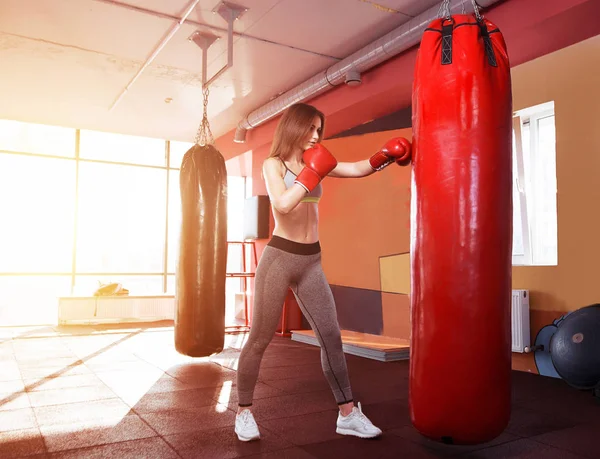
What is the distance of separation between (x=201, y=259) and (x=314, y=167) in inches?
60.1

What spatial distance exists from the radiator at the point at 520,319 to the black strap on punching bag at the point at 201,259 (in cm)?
217

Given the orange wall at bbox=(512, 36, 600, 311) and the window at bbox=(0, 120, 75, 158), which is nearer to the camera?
the orange wall at bbox=(512, 36, 600, 311)

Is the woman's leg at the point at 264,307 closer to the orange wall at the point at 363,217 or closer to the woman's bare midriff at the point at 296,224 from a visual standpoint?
the woman's bare midriff at the point at 296,224

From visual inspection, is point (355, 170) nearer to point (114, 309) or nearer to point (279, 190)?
point (279, 190)

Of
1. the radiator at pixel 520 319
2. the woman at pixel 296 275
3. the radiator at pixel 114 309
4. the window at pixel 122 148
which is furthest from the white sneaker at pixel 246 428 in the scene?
the window at pixel 122 148

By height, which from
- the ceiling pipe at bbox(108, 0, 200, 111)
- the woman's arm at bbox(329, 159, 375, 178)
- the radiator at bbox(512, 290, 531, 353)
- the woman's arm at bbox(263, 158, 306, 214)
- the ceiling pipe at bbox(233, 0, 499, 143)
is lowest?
the radiator at bbox(512, 290, 531, 353)

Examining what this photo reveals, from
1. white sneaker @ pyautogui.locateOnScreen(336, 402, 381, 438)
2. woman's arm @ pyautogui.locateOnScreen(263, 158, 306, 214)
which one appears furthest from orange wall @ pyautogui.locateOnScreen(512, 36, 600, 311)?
woman's arm @ pyautogui.locateOnScreen(263, 158, 306, 214)

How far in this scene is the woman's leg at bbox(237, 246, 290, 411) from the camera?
2164mm

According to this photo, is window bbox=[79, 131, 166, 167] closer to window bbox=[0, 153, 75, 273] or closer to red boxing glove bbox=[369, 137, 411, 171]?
window bbox=[0, 153, 75, 273]

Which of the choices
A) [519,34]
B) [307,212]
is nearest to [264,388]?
[307,212]

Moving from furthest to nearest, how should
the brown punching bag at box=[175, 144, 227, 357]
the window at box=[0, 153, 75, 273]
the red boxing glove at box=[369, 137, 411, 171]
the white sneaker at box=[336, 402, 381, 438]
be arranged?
the window at box=[0, 153, 75, 273] < the brown punching bag at box=[175, 144, 227, 357] < the white sneaker at box=[336, 402, 381, 438] < the red boxing glove at box=[369, 137, 411, 171]

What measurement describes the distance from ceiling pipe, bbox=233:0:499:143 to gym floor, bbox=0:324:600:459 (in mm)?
2407

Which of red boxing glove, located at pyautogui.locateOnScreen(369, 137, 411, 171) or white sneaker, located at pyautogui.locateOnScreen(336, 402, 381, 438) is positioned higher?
red boxing glove, located at pyautogui.locateOnScreen(369, 137, 411, 171)

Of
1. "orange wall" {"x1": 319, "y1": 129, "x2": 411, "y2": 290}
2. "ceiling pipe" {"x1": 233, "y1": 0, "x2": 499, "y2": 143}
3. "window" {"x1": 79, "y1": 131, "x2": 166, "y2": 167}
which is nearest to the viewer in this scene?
"ceiling pipe" {"x1": 233, "y1": 0, "x2": 499, "y2": 143}
